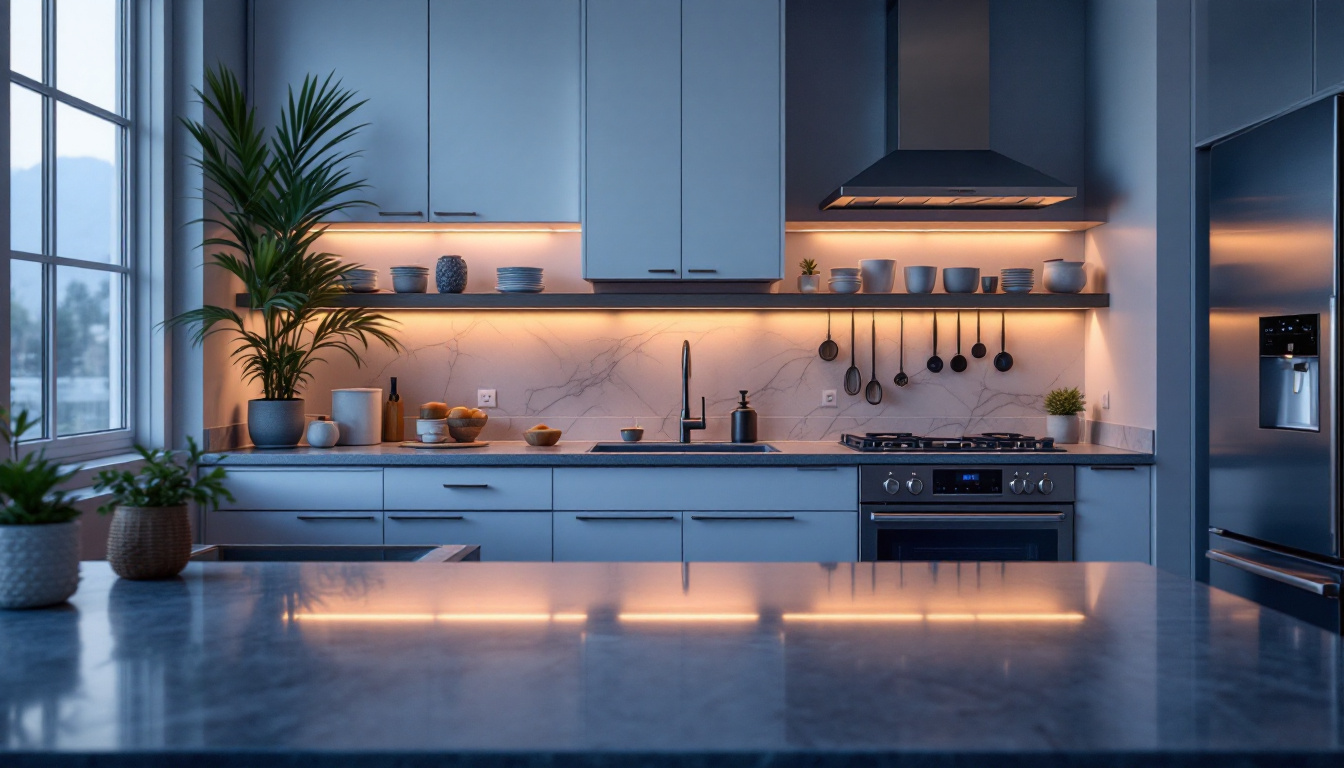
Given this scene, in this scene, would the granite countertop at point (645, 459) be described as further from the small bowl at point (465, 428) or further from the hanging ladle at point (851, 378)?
the hanging ladle at point (851, 378)

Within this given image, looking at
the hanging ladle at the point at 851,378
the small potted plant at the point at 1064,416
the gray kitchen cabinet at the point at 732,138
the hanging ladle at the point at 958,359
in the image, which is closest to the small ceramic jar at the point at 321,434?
the gray kitchen cabinet at the point at 732,138

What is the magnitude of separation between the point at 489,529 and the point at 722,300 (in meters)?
1.27

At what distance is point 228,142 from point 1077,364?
3.62 m

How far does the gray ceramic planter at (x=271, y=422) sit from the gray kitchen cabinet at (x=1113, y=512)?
2.96 m

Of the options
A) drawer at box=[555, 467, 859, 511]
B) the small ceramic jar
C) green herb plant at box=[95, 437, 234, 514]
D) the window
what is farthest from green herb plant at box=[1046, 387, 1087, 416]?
the window

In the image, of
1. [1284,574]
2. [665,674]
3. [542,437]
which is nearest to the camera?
[665,674]

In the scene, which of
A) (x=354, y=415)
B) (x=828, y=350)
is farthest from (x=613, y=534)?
(x=828, y=350)

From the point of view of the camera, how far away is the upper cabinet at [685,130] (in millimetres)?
3754

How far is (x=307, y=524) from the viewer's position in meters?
3.50

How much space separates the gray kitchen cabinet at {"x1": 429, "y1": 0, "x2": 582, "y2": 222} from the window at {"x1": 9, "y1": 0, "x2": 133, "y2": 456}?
1.12m

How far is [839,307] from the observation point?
3932 millimetres

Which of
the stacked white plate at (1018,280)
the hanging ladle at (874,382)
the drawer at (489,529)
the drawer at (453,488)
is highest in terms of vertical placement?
the stacked white plate at (1018,280)

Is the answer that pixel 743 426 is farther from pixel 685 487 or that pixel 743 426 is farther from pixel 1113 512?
pixel 1113 512

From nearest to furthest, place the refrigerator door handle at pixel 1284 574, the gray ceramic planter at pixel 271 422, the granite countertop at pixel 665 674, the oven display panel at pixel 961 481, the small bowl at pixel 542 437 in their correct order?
the granite countertop at pixel 665 674, the refrigerator door handle at pixel 1284 574, the oven display panel at pixel 961 481, the gray ceramic planter at pixel 271 422, the small bowl at pixel 542 437
